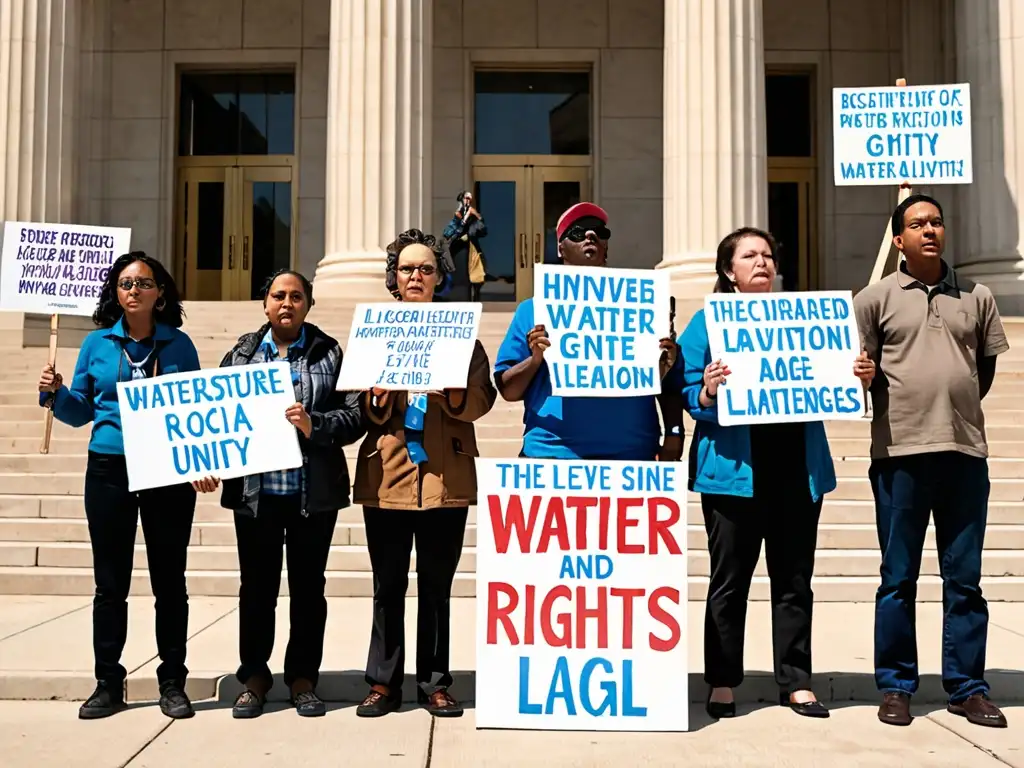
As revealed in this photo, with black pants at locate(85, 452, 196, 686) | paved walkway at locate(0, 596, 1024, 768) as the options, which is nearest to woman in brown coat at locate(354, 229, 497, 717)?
paved walkway at locate(0, 596, 1024, 768)

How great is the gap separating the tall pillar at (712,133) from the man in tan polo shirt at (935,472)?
9789 millimetres

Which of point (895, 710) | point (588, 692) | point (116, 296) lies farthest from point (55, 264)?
point (895, 710)

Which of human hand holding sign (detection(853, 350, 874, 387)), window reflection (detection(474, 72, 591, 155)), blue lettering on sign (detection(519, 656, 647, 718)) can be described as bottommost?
blue lettering on sign (detection(519, 656, 647, 718))

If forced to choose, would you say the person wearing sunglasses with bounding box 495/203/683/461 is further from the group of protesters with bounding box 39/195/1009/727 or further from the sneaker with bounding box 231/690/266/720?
the sneaker with bounding box 231/690/266/720

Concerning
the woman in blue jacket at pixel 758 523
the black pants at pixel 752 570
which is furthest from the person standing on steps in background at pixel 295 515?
the black pants at pixel 752 570

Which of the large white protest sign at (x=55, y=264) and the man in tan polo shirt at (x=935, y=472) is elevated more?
the large white protest sign at (x=55, y=264)

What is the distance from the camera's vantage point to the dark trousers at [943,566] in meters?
4.75

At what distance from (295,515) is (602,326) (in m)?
1.66

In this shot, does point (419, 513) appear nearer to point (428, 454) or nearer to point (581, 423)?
point (428, 454)

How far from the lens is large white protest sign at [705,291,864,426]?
15.6 ft

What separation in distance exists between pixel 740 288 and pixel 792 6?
677 inches

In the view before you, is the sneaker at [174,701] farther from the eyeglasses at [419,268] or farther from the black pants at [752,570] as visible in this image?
the black pants at [752,570]

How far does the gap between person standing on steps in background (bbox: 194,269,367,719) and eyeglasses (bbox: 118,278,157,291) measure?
51 centimetres

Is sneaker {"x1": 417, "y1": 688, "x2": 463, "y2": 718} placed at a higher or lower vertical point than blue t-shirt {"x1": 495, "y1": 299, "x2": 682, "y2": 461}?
lower
